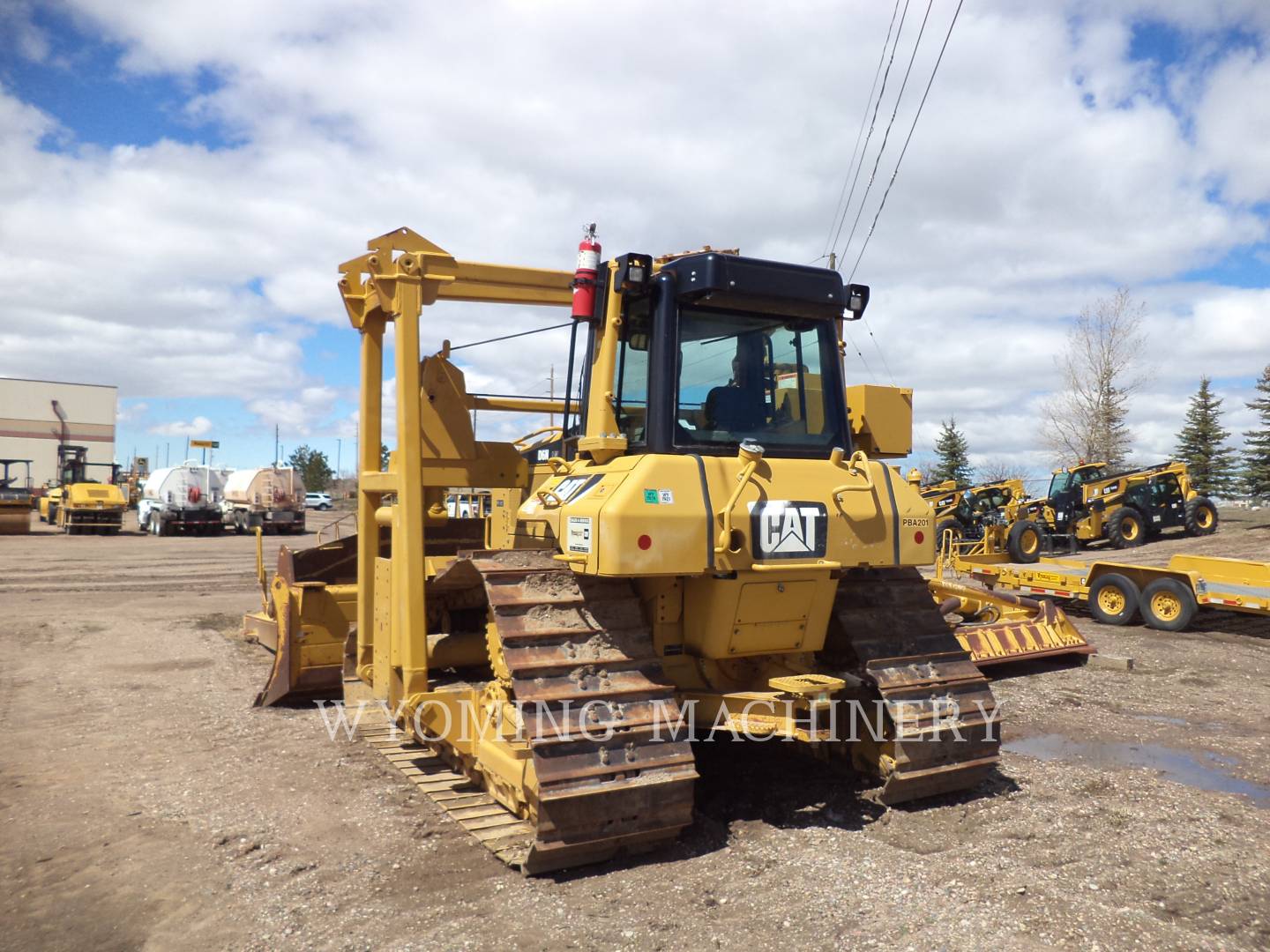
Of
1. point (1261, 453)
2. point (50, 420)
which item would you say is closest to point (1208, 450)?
point (1261, 453)

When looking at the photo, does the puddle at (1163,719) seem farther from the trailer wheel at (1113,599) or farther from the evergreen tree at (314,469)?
the evergreen tree at (314,469)

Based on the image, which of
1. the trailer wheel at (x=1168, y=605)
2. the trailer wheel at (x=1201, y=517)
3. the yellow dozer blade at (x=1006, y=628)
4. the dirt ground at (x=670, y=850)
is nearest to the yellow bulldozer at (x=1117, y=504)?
the trailer wheel at (x=1201, y=517)

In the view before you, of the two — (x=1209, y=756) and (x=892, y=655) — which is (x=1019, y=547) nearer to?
(x=1209, y=756)

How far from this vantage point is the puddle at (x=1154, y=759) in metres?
5.80

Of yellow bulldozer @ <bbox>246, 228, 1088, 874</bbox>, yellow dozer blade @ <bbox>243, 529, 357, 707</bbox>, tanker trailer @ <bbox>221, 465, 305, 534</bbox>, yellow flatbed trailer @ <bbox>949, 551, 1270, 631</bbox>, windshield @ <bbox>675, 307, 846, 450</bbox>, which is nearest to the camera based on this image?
yellow bulldozer @ <bbox>246, 228, 1088, 874</bbox>

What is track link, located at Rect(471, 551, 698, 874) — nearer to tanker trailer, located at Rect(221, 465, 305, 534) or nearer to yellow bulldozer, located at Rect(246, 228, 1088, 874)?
yellow bulldozer, located at Rect(246, 228, 1088, 874)

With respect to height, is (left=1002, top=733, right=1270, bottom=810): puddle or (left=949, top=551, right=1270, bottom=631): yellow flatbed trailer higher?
(left=949, top=551, right=1270, bottom=631): yellow flatbed trailer

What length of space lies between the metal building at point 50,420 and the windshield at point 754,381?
234 feet

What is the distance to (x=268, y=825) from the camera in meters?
5.11

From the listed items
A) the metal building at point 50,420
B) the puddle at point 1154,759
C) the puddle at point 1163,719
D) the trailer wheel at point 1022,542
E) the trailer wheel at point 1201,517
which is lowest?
the puddle at point 1154,759

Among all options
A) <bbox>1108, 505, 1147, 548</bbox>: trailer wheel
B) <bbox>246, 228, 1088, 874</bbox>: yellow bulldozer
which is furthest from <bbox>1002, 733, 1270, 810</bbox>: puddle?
<bbox>1108, 505, 1147, 548</bbox>: trailer wheel

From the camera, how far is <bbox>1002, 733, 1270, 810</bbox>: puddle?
19.0ft

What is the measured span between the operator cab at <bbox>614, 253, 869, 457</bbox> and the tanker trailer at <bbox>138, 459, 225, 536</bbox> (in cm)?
3172

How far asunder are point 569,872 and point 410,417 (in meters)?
2.89
